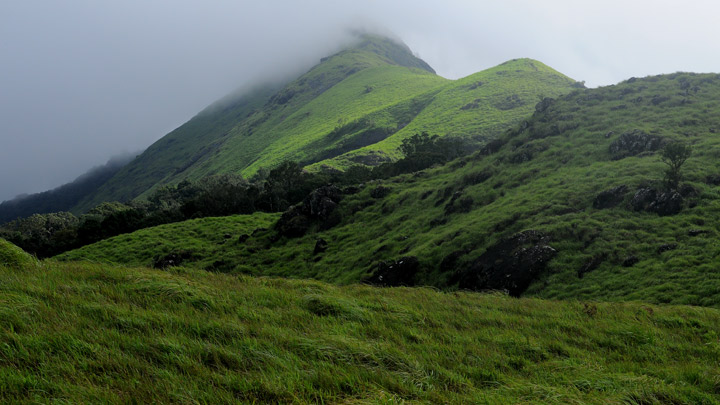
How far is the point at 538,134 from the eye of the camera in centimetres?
4544

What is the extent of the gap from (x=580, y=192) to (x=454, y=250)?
10.8m

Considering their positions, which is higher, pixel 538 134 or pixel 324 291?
pixel 324 291

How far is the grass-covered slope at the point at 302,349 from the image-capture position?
4.84 meters

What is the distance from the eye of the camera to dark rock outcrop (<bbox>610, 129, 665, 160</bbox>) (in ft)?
112

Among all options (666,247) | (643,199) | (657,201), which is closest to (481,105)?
(643,199)

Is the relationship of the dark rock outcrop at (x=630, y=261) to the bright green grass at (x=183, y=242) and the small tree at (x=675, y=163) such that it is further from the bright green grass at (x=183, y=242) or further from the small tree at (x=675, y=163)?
the bright green grass at (x=183, y=242)

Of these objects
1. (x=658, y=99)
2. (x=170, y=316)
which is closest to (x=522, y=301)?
(x=170, y=316)

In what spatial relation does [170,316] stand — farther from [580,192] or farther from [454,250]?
[580,192]

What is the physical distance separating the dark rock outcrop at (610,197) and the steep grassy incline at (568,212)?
13.0 inches

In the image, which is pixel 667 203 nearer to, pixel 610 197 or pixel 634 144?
pixel 610 197

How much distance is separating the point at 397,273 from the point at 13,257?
21.0 meters

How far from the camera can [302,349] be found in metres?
6.27

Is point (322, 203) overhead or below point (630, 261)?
overhead

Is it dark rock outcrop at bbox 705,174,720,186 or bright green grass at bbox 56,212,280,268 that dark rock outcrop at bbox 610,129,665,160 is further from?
bright green grass at bbox 56,212,280,268
